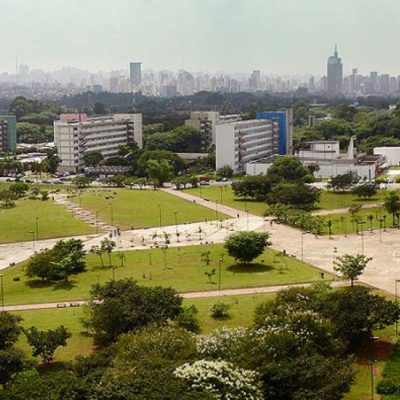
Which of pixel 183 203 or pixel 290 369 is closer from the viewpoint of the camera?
pixel 290 369

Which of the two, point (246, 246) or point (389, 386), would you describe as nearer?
point (389, 386)

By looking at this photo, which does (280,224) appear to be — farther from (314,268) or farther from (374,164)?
(374,164)

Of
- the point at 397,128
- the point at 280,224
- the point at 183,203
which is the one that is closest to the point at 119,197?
the point at 183,203

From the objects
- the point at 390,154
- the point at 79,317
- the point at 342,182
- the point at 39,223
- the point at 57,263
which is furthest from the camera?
the point at 390,154

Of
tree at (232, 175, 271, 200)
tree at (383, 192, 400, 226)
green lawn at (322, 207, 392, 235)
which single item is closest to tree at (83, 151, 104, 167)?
tree at (232, 175, 271, 200)

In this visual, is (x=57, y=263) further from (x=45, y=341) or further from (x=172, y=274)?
(x=45, y=341)

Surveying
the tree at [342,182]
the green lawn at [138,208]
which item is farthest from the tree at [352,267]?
the tree at [342,182]

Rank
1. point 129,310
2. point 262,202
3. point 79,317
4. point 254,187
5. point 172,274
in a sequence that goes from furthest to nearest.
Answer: point 254,187, point 262,202, point 172,274, point 79,317, point 129,310

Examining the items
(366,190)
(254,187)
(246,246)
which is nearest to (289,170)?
(254,187)
